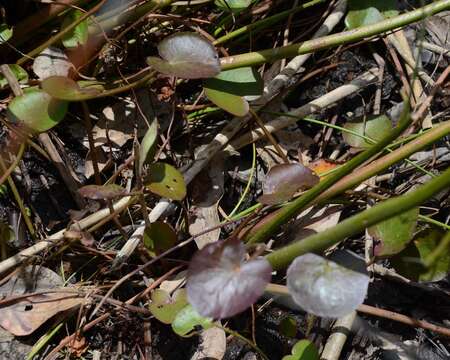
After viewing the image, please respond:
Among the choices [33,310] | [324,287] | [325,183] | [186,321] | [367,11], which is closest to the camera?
[324,287]

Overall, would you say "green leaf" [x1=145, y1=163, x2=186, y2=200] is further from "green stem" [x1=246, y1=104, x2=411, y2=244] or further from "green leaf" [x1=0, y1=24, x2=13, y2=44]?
"green leaf" [x1=0, y1=24, x2=13, y2=44]

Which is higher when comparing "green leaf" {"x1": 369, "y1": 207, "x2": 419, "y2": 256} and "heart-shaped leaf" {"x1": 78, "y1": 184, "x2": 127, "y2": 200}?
"heart-shaped leaf" {"x1": 78, "y1": 184, "x2": 127, "y2": 200}

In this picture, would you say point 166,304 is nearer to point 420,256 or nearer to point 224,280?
point 224,280

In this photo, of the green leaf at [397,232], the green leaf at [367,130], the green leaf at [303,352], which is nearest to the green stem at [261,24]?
the green leaf at [367,130]

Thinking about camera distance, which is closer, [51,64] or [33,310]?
[33,310]

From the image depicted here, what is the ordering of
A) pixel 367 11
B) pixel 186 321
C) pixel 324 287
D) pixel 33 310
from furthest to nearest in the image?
pixel 367 11, pixel 33 310, pixel 186 321, pixel 324 287

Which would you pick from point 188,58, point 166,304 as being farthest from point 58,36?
point 166,304

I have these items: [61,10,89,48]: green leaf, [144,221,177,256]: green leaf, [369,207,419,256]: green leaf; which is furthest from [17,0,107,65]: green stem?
[369,207,419,256]: green leaf
